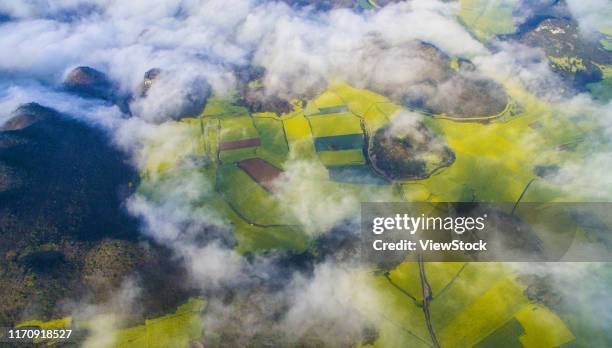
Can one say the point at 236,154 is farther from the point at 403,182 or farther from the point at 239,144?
the point at 403,182

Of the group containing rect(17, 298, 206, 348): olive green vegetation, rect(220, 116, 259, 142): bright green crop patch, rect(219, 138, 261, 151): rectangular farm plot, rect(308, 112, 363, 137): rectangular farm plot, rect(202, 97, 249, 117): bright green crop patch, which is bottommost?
rect(17, 298, 206, 348): olive green vegetation

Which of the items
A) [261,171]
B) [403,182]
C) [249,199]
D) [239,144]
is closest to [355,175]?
[403,182]

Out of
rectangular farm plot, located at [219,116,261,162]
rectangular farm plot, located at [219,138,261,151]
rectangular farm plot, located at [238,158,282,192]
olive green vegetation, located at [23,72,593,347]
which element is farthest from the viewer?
rectangular farm plot, located at [219,138,261,151]

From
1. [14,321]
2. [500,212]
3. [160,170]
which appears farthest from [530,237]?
[14,321]

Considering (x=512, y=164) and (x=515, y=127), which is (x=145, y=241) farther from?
(x=515, y=127)

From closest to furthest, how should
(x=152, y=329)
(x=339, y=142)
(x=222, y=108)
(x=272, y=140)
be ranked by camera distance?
(x=152, y=329), (x=339, y=142), (x=272, y=140), (x=222, y=108)

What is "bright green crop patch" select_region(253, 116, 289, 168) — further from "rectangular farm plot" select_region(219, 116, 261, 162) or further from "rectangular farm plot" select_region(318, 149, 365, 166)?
"rectangular farm plot" select_region(318, 149, 365, 166)

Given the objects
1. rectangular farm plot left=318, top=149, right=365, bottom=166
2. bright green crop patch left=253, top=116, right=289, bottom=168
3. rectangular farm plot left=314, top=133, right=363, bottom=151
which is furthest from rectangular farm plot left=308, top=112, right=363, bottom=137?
bright green crop patch left=253, top=116, right=289, bottom=168

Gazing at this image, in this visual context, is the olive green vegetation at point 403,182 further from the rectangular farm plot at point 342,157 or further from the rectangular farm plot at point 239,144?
the rectangular farm plot at point 239,144

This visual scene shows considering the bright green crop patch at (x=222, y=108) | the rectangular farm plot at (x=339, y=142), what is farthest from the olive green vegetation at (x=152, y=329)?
the bright green crop patch at (x=222, y=108)

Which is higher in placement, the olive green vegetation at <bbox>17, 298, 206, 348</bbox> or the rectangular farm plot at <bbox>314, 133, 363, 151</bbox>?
the rectangular farm plot at <bbox>314, 133, 363, 151</bbox>
